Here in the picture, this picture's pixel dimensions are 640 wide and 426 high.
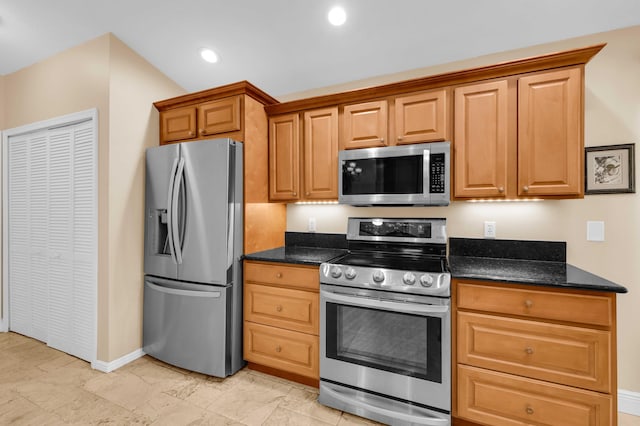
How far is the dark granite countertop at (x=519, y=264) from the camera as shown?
1.52 m

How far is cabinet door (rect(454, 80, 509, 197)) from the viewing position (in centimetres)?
196

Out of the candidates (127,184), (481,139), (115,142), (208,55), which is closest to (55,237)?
(127,184)

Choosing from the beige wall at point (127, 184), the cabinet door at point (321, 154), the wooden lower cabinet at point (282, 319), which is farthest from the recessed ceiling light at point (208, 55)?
the wooden lower cabinet at point (282, 319)

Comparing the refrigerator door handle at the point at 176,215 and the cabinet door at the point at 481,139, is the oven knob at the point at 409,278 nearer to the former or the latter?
the cabinet door at the point at 481,139

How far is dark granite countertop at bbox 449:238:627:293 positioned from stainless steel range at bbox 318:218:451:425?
20cm

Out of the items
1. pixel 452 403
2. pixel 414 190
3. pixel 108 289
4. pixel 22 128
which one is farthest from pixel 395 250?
pixel 22 128

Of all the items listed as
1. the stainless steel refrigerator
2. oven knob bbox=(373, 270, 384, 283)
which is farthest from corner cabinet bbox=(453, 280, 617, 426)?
the stainless steel refrigerator

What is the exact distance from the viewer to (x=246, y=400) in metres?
2.04

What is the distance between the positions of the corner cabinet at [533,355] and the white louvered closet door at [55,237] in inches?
114

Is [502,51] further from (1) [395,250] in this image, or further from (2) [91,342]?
(2) [91,342]

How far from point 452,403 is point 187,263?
2.13 m

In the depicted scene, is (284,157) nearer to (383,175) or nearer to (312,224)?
(312,224)

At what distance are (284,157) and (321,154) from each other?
37 cm

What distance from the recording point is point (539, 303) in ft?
5.05
